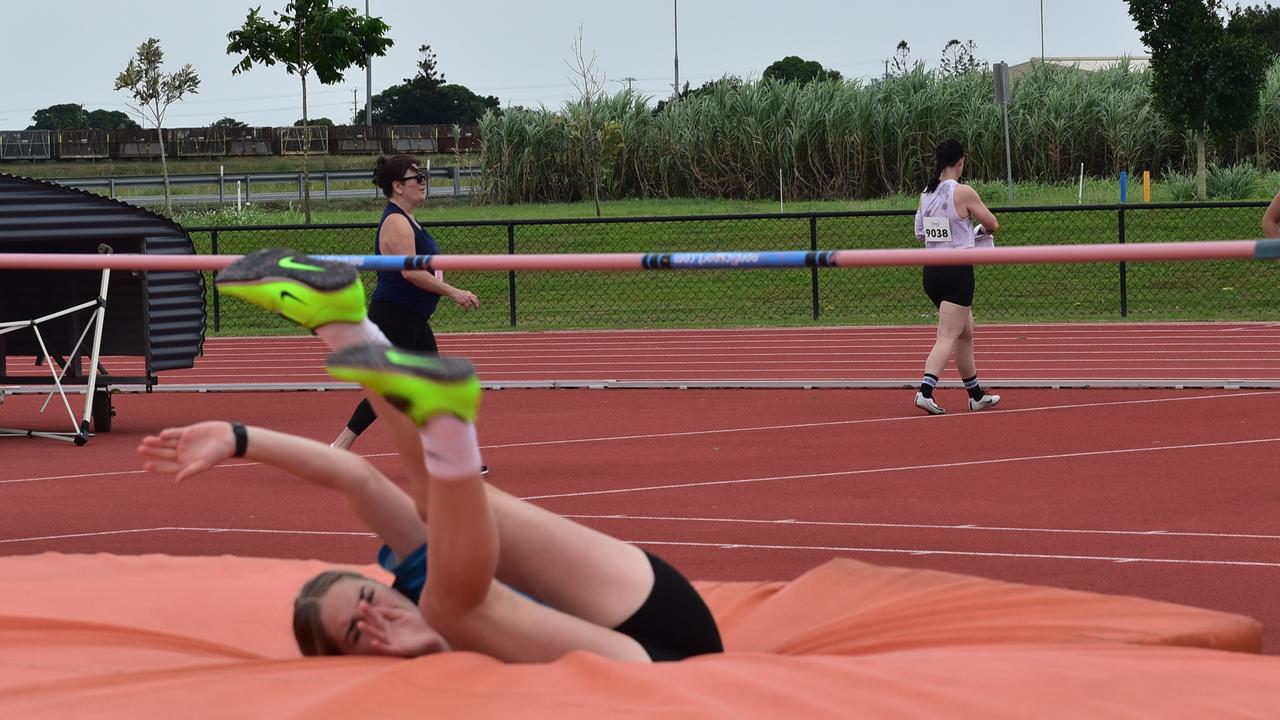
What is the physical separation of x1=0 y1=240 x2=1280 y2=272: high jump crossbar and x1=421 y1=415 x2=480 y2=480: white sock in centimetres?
169

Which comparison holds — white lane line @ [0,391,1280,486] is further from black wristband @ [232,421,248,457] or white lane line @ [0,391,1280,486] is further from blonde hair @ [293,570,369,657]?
black wristband @ [232,421,248,457]

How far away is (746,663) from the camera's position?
3465mm

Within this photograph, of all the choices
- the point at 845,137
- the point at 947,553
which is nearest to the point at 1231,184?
the point at 845,137

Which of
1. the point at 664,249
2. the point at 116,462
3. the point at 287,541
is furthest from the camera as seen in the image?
the point at 664,249

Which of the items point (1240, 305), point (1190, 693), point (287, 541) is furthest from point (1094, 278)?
point (1190, 693)

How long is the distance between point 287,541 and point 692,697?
3.90 m

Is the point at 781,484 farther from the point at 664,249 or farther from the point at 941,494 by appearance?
the point at 664,249

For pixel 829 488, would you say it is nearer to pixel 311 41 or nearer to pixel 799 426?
pixel 799 426

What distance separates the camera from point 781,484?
7938 millimetres

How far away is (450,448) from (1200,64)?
72.4 feet

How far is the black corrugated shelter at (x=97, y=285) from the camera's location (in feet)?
33.2

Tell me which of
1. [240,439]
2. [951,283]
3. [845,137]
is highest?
[845,137]

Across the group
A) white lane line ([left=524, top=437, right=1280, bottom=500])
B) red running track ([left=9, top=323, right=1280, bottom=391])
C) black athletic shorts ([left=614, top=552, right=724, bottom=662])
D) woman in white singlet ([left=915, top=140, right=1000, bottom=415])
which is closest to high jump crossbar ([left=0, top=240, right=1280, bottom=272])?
black athletic shorts ([left=614, top=552, right=724, bottom=662])

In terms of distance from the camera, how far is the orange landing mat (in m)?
3.24
